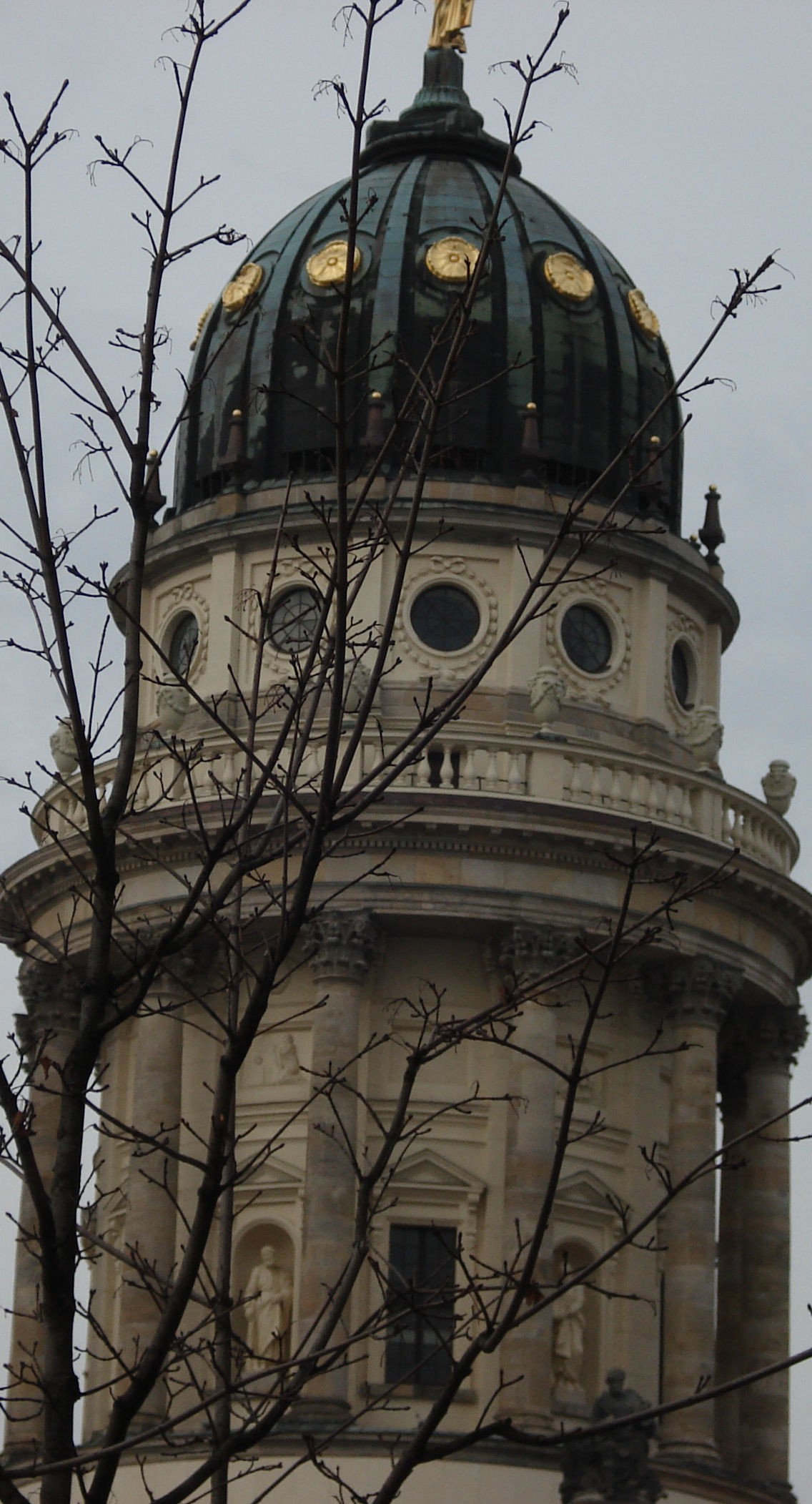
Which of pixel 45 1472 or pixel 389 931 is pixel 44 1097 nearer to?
pixel 389 931

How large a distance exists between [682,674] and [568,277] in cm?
724

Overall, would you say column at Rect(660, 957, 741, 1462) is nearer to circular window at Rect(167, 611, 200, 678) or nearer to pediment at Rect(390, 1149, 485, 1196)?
pediment at Rect(390, 1149, 485, 1196)

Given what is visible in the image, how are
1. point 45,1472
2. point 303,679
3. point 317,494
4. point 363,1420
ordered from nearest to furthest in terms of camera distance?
1. point 45,1472
2. point 303,679
3. point 363,1420
4. point 317,494

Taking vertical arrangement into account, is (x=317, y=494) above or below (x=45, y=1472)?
above

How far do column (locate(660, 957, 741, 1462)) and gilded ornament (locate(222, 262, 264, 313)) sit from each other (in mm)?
14515

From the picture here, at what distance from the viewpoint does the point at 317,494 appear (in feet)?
159

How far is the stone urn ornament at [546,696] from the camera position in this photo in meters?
46.8

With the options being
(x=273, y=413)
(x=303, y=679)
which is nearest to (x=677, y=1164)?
(x=273, y=413)

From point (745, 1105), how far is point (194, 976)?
392 inches

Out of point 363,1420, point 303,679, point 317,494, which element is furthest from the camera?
point 317,494

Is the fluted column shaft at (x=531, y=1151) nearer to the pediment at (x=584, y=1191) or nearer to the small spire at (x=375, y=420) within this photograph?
the pediment at (x=584, y=1191)

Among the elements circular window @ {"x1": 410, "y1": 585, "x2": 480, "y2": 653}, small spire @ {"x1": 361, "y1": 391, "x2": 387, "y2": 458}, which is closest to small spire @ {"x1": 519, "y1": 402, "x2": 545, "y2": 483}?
circular window @ {"x1": 410, "y1": 585, "x2": 480, "y2": 653}

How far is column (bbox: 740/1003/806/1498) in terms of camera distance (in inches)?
1847

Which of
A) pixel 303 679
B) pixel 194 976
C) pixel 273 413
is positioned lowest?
pixel 303 679
